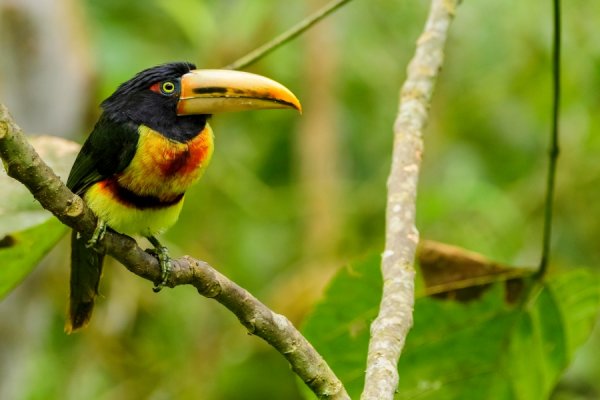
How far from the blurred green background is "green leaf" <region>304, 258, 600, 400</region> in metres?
1.39

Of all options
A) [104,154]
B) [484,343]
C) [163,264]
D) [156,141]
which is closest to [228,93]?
[156,141]

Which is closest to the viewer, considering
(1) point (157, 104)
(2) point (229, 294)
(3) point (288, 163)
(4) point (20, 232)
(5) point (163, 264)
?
(2) point (229, 294)

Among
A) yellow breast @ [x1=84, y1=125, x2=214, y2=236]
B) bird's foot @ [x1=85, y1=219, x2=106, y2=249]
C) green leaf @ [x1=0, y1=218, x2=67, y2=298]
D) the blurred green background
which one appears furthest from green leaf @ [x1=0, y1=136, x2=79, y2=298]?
the blurred green background

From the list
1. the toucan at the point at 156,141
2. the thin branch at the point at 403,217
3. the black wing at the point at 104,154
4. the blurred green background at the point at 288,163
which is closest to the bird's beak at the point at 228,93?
the toucan at the point at 156,141

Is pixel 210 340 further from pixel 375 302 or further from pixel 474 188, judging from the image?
pixel 375 302

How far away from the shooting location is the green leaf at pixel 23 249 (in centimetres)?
242

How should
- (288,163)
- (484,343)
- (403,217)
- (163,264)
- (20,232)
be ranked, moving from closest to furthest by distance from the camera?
(163,264) < (403,217) < (20,232) < (484,343) < (288,163)

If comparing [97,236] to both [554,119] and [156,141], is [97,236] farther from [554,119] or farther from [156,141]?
[554,119]

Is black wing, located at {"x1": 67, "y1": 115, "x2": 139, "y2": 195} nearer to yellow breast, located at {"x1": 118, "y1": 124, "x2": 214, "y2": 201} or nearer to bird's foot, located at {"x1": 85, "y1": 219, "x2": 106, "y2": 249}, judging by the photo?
yellow breast, located at {"x1": 118, "y1": 124, "x2": 214, "y2": 201}

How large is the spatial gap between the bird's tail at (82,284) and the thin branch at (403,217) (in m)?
0.87

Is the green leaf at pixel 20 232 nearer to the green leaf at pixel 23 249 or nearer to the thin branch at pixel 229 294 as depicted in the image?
the green leaf at pixel 23 249

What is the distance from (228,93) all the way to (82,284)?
0.69m

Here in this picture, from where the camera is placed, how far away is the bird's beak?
241 cm

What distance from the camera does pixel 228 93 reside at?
2.49m
